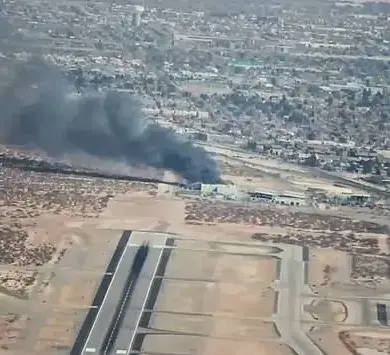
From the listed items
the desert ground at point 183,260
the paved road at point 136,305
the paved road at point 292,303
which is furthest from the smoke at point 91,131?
the paved road at point 136,305

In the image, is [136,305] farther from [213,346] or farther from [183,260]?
[183,260]

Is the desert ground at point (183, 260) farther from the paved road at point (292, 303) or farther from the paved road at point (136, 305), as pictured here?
the paved road at point (136, 305)

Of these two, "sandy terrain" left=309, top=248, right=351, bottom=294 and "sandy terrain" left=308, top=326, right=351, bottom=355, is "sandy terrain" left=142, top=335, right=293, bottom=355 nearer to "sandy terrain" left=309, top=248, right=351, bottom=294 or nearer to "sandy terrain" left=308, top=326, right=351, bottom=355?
"sandy terrain" left=308, top=326, right=351, bottom=355

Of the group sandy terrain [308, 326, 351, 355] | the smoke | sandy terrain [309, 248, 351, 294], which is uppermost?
sandy terrain [308, 326, 351, 355]

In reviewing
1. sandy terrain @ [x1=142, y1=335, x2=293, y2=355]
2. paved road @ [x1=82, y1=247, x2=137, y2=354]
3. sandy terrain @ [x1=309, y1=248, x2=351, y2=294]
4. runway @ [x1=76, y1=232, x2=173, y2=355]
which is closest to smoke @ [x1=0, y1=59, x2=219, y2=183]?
sandy terrain @ [x1=309, y1=248, x2=351, y2=294]

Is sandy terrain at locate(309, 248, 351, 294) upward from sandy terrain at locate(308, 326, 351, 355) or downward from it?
downward

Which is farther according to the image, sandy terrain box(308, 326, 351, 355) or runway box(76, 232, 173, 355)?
sandy terrain box(308, 326, 351, 355)
